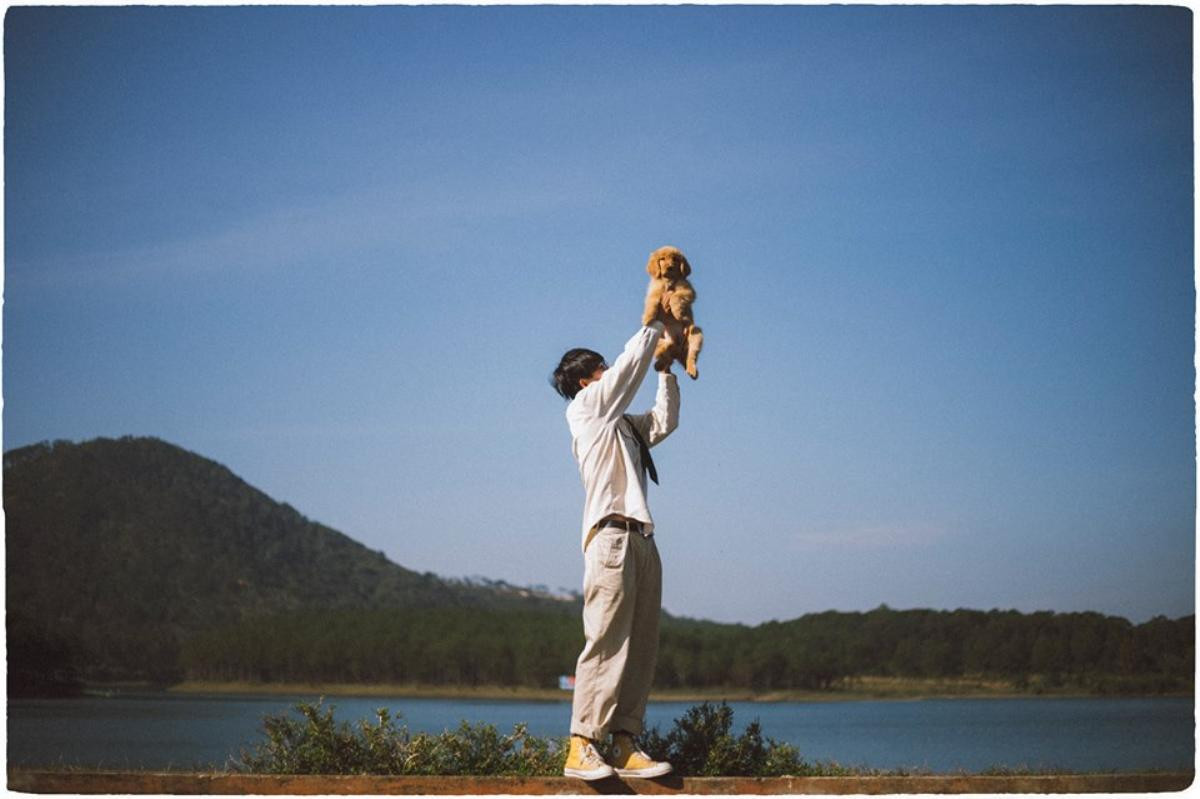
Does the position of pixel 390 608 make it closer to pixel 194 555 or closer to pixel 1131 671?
pixel 194 555

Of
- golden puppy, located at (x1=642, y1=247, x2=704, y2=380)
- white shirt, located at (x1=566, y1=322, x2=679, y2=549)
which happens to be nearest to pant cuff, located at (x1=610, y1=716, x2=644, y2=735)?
white shirt, located at (x1=566, y1=322, x2=679, y2=549)

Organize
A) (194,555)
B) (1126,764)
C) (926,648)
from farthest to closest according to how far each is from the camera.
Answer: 1. (194,555)
2. (926,648)
3. (1126,764)

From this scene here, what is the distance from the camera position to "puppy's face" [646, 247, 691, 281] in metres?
5.66

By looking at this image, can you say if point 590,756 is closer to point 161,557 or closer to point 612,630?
point 612,630

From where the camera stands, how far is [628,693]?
5.41 metres

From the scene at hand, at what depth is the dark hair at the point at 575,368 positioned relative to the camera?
575 centimetres

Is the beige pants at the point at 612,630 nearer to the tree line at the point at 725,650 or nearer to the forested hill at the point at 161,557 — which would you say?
the tree line at the point at 725,650

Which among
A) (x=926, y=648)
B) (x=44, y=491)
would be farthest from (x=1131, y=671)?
(x=44, y=491)

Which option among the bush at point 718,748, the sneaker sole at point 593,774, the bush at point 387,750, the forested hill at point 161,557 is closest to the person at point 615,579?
the sneaker sole at point 593,774

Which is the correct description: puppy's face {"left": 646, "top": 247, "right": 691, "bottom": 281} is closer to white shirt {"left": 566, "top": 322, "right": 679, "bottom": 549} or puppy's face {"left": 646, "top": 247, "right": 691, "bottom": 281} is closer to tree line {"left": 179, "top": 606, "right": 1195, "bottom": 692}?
white shirt {"left": 566, "top": 322, "right": 679, "bottom": 549}

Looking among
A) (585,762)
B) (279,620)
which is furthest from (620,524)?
(279,620)

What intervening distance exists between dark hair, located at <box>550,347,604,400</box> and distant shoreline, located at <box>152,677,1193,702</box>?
59.5 inches

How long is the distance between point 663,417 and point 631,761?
1375mm

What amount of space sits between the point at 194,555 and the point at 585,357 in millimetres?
34828
